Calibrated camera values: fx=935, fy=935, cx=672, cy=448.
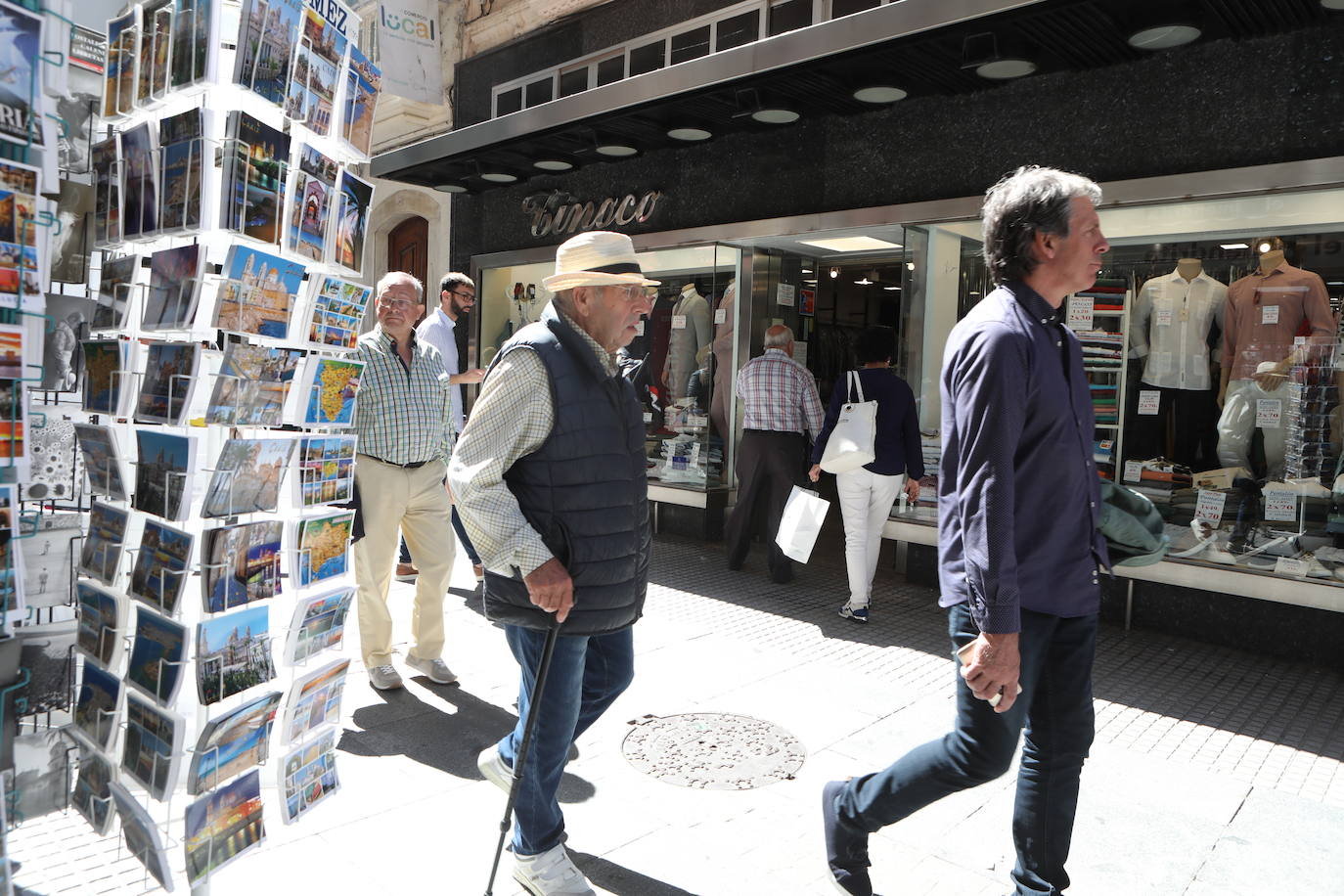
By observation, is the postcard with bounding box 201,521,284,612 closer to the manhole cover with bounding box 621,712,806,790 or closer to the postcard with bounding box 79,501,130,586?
the postcard with bounding box 79,501,130,586

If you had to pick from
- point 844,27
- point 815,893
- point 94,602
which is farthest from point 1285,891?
point 844,27

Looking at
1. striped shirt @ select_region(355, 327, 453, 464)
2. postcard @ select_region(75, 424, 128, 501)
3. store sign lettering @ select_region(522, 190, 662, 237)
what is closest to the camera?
postcard @ select_region(75, 424, 128, 501)

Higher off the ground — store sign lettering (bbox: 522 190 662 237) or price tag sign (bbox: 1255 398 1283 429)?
store sign lettering (bbox: 522 190 662 237)

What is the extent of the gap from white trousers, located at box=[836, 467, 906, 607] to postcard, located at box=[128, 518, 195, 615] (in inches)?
177

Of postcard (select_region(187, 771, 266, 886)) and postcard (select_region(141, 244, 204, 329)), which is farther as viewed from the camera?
postcard (select_region(187, 771, 266, 886))

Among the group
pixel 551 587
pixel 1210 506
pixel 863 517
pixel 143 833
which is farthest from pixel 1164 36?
pixel 143 833

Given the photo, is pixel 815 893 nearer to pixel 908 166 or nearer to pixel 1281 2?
pixel 1281 2

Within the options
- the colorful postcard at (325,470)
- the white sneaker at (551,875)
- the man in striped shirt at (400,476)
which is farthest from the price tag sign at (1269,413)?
the colorful postcard at (325,470)

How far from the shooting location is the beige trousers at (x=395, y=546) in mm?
4426

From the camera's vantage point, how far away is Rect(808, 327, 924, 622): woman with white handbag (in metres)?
5.96

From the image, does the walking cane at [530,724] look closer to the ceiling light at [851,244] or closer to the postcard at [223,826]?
the postcard at [223,826]

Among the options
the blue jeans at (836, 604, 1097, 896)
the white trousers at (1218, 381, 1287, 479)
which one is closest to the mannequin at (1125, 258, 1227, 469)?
the white trousers at (1218, 381, 1287, 479)

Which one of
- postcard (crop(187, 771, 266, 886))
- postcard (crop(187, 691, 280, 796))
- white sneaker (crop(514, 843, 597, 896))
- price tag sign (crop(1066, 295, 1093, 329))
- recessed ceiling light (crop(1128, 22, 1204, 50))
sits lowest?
white sneaker (crop(514, 843, 597, 896))

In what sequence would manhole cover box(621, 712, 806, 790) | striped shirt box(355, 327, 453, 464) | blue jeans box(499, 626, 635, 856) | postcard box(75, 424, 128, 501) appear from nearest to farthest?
postcard box(75, 424, 128, 501) → blue jeans box(499, 626, 635, 856) → manhole cover box(621, 712, 806, 790) → striped shirt box(355, 327, 453, 464)
